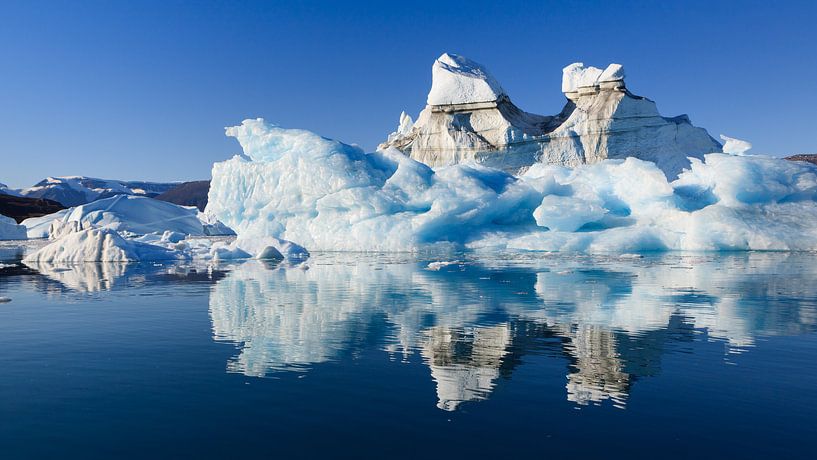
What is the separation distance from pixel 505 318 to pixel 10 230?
47.4 metres

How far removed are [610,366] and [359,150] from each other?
20.3 m

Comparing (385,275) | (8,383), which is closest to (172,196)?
(385,275)

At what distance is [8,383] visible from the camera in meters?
4.25

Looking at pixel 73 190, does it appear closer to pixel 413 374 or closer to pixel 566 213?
pixel 566 213

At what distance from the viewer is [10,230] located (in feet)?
144

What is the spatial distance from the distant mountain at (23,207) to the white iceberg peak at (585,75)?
2186 inches

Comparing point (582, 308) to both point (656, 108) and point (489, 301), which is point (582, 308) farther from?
point (656, 108)

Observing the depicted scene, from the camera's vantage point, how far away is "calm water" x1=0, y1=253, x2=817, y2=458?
318cm

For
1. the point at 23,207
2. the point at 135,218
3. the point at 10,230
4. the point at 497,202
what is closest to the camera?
the point at 497,202

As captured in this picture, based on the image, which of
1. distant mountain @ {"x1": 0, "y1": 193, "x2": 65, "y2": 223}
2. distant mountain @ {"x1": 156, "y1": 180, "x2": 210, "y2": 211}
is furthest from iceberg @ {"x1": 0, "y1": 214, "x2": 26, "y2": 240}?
distant mountain @ {"x1": 156, "y1": 180, "x2": 210, "y2": 211}

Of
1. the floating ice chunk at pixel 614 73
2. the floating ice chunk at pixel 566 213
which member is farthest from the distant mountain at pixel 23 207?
the floating ice chunk at pixel 566 213

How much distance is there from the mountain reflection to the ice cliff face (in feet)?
75.5

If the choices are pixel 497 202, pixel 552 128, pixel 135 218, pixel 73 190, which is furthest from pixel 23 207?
pixel 497 202

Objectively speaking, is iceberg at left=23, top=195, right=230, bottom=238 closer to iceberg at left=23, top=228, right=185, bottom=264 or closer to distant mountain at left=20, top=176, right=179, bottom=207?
iceberg at left=23, top=228, right=185, bottom=264
